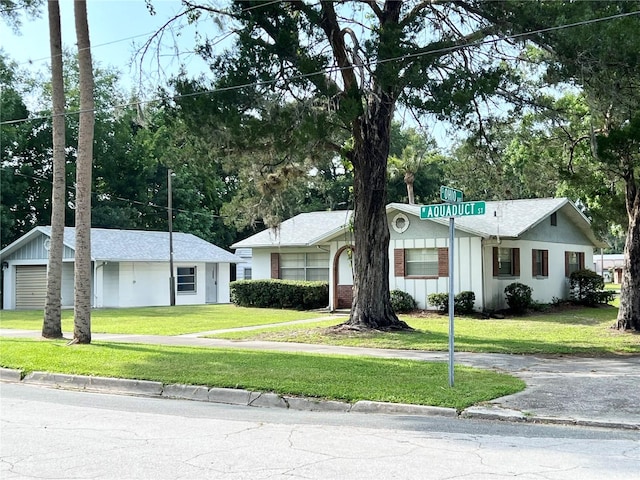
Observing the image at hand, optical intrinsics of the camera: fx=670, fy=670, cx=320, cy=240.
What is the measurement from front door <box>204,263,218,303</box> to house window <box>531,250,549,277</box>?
1916 centimetres

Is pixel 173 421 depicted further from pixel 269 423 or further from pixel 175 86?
pixel 175 86

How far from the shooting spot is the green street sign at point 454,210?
31.6 ft

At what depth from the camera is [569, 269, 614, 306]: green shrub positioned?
101 feet

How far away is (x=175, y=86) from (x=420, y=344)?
8.69 m

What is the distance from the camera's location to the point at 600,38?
13469 mm

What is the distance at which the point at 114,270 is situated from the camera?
113 feet

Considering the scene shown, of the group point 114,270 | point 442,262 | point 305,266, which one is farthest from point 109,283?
point 442,262

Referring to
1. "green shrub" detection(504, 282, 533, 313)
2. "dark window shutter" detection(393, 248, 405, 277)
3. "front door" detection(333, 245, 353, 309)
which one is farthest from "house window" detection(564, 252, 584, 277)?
"front door" detection(333, 245, 353, 309)

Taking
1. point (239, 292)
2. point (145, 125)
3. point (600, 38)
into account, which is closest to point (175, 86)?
point (145, 125)

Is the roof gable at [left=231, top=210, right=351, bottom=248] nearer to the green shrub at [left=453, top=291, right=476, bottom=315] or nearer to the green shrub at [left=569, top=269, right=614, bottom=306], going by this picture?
the green shrub at [left=453, top=291, right=476, bottom=315]

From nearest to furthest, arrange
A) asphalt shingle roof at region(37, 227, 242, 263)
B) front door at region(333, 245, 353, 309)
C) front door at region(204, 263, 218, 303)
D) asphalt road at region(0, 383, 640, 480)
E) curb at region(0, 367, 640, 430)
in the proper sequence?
asphalt road at region(0, 383, 640, 480), curb at region(0, 367, 640, 430), front door at region(333, 245, 353, 309), asphalt shingle roof at region(37, 227, 242, 263), front door at region(204, 263, 218, 303)

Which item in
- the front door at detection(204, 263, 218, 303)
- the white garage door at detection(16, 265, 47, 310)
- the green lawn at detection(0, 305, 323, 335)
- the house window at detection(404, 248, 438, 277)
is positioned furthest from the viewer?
the front door at detection(204, 263, 218, 303)

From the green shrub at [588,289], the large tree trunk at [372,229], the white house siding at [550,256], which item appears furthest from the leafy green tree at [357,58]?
the green shrub at [588,289]

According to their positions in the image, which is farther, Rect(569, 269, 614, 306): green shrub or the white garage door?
the white garage door
